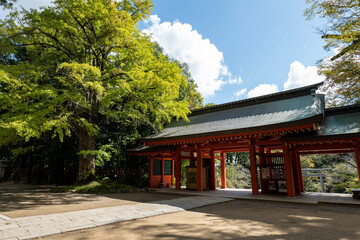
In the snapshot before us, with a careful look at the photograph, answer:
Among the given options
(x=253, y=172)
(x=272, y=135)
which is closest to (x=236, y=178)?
(x=253, y=172)

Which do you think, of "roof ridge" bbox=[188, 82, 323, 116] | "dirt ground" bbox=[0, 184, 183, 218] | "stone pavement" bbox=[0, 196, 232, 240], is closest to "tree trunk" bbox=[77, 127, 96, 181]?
"dirt ground" bbox=[0, 184, 183, 218]

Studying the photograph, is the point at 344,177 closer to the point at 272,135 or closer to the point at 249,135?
the point at 272,135

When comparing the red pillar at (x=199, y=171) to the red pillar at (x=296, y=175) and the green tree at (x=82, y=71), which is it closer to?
the green tree at (x=82, y=71)

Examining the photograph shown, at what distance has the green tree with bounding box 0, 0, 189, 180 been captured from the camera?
8586 millimetres

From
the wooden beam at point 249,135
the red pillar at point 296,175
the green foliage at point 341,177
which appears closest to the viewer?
the wooden beam at point 249,135

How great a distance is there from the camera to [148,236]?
12.1 ft

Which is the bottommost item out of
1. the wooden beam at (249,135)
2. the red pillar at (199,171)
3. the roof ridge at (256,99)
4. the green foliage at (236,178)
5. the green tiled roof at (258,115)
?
the green foliage at (236,178)

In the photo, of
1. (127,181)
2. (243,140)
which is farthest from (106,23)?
(127,181)

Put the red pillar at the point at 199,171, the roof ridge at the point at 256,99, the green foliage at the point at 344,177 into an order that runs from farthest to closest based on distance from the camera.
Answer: the green foliage at the point at 344,177 → the red pillar at the point at 199,171 → the roof ridge at the point at 256,99

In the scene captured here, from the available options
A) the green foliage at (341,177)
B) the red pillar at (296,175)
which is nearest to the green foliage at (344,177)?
the green foliage at (341,177)

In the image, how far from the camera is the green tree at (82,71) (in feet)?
28.2

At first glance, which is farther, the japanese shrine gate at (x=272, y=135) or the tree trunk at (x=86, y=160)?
the tree trunk at (x=86, y=160)

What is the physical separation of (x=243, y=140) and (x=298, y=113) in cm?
276

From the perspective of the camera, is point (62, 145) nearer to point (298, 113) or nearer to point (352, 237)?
point (298, 113)
